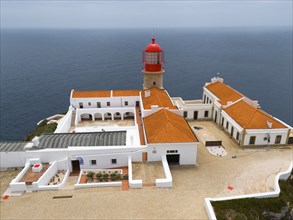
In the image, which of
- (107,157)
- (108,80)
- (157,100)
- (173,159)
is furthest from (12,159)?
(108,80)

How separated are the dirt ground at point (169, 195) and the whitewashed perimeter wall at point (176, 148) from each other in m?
1.21

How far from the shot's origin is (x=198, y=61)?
13512 centimetres

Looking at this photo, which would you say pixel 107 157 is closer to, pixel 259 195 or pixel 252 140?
pixel 259 195

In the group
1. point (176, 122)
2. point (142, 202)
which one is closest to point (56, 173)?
point (142, 202)

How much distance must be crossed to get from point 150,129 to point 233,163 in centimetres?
1103

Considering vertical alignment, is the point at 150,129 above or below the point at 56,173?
above

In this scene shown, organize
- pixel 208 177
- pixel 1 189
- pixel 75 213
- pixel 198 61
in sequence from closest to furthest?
1. pixel 75 213
2. pixel 1 189
3. pixel 208 177
4. pixel 198 61

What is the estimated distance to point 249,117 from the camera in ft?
112

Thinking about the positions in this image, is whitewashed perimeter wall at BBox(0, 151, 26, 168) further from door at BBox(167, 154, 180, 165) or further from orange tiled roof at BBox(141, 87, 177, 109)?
orange tiled roof at BBox(141, 87, 177, 109)

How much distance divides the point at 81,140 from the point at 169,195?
12.7m

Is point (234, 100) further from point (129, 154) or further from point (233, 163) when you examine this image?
point (129, 154)

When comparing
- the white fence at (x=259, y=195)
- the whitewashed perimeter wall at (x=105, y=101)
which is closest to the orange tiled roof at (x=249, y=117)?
the white fence at (x=259, y=195)

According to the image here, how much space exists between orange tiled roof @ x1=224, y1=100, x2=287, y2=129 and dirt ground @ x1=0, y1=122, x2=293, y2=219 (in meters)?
4.64

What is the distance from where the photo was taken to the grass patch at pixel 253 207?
21.0m
